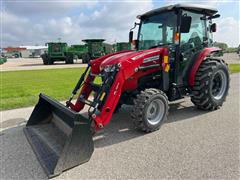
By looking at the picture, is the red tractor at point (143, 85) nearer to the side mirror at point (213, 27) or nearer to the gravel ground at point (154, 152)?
the side mirror at point (213, 27)

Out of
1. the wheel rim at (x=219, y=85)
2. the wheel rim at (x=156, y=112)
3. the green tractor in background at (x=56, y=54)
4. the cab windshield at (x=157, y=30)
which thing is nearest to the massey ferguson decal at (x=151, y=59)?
the cab windshield at (x=157, y=30)

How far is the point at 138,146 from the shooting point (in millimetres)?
3559

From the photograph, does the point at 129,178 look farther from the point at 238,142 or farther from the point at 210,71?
the point at 210,71

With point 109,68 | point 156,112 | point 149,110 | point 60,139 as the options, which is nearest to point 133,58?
point 109,68

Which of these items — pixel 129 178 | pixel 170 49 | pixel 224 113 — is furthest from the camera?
pixel 224 113

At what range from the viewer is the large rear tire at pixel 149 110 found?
12.9ft

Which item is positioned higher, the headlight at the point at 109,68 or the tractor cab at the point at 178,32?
the tractor cab at the point at 178,32

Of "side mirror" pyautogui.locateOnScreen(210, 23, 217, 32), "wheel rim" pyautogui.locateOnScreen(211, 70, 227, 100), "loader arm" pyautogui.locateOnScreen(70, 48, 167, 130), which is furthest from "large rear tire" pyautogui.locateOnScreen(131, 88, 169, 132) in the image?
"side mirror" pyautogui.locateOnScreen(210, 23, 217, 32)

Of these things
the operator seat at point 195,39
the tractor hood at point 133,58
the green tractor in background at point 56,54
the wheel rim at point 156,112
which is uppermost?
the green tractor in background at point 56,54

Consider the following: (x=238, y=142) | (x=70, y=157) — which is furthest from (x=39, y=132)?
(x=238, y=142)

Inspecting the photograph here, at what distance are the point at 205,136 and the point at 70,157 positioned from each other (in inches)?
95.7

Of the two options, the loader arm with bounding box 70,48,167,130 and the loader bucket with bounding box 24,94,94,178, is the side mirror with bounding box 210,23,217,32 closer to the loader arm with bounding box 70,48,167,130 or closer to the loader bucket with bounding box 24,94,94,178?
the loader arm with bounding box 70,48,167,130

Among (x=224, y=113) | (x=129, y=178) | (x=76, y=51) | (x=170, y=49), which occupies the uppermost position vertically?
(x=76, y=51)

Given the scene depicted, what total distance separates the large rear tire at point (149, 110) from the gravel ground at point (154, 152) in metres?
0.17
